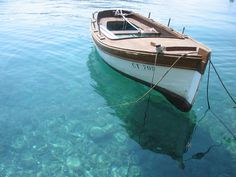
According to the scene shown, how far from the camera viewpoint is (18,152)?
8500 mm

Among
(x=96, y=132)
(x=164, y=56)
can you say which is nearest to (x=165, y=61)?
(x=164, y=56)

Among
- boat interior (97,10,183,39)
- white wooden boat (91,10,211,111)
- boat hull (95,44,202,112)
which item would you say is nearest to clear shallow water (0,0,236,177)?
boat hull (95,44,202,112)

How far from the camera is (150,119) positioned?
34.2ft

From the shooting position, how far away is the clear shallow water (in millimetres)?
8156

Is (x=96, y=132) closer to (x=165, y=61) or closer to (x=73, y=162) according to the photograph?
(x=73, y=162)

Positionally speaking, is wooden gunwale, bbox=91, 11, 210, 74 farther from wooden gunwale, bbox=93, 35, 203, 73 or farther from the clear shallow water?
the clear shallow water

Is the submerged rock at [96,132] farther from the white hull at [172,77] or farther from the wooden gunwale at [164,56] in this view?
the wooden gunwale at [164,56]

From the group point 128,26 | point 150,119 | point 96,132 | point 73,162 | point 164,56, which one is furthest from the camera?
point 128,26

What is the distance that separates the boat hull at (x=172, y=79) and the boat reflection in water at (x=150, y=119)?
2.33 feet

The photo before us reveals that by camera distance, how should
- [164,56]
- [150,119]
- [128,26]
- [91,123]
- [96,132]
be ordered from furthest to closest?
[128,26] < [150,119] < [91,123] < [96,132] < [164,56]

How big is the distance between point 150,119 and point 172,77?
1.92 meters

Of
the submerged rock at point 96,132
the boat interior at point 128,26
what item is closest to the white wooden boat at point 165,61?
the boat interior at point 128,26

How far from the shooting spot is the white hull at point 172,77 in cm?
927

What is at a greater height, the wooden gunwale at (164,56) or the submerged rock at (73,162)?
the wooden gunwale at (164,56)
